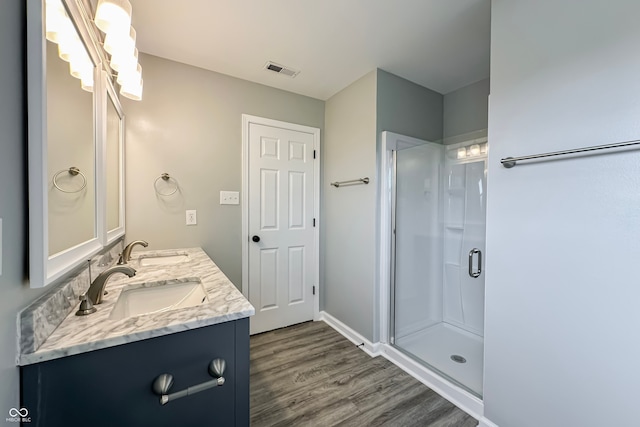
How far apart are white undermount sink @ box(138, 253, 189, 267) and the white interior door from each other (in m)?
0.63

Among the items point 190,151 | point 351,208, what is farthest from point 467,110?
point 190,151

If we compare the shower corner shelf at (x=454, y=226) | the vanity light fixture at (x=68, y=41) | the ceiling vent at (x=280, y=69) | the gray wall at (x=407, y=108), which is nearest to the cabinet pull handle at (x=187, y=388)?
the vanity light fixture at (x=68, y=41)

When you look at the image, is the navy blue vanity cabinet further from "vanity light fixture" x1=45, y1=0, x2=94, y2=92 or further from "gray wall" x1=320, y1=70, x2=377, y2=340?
"gray wall" x1=320, y1=70, x2=377, y2=340

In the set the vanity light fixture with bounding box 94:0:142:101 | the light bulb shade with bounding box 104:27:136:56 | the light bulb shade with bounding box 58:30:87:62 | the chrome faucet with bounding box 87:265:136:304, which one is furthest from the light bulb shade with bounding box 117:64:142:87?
the chrome faucet with bounding box 87:265:136:304

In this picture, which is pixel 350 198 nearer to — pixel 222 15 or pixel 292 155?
pixel 292 155

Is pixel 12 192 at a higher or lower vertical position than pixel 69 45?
lower

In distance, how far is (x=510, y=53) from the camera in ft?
4.22

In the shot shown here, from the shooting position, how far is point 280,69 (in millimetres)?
2145

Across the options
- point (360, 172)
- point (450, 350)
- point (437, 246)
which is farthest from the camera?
point (437, 246)

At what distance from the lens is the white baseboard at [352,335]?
211 centimetres

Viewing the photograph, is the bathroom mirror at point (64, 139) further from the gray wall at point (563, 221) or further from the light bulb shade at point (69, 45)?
the gray wall at point (563, 221)

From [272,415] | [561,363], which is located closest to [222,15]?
[272,415]

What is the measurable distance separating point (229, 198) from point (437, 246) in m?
2.06

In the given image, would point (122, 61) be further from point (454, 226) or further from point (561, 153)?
point (454, 226)
